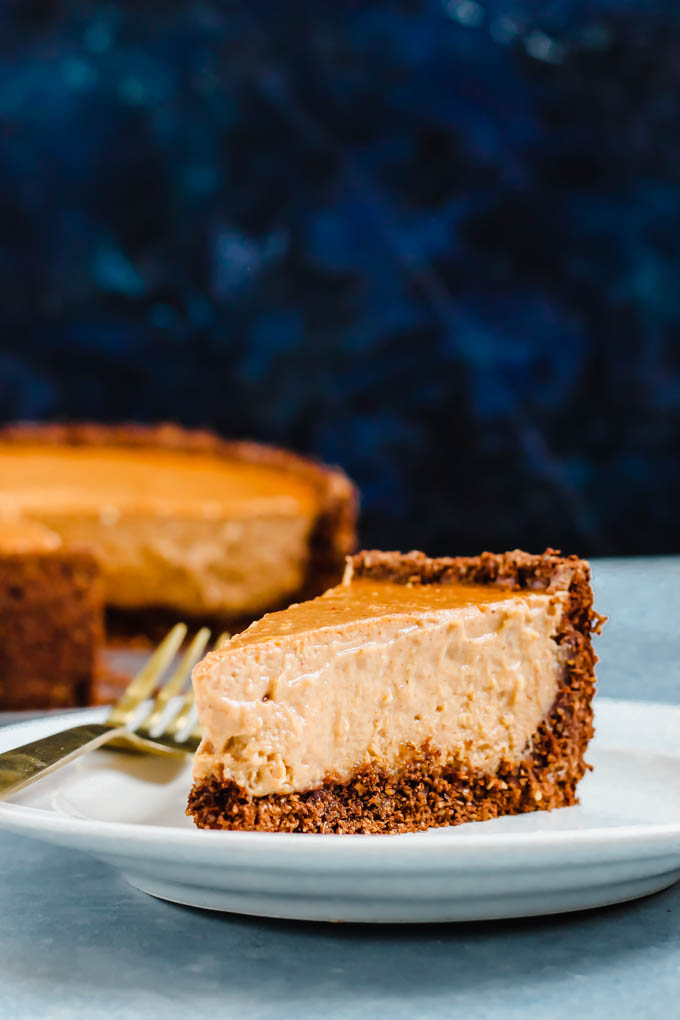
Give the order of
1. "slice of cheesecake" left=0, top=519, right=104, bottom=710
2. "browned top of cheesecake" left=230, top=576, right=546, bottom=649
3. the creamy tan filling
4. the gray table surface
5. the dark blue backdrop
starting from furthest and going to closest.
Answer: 1. the dark blue backdrop
2. the creamy tan filling
3. "slice of cheesecake" left=0, top=519, right=104, bottom=710
4. "browned top of cheesecake" left=230, top=576, right=546, bottom=649
5. the gray table surface

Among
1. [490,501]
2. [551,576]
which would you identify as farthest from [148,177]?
[551,576]

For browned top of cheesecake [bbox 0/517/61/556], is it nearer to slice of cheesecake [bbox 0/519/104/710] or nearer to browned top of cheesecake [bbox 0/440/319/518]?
slice of cheesecake [bbox 0/519/104/710]

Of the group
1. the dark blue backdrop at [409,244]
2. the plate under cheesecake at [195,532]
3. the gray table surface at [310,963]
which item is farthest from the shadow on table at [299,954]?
the dark blue backdrop at [409,244]

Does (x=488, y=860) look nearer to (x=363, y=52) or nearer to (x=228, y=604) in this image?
(x=228, y=604)

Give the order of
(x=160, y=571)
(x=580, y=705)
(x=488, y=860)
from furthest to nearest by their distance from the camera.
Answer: (x=160, y=571), (x=580, y=705), (x=488, y=860)

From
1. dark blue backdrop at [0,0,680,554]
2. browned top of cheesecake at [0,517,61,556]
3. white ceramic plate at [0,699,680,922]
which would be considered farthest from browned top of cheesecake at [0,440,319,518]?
white ceramic plate at [0,699,680,922]

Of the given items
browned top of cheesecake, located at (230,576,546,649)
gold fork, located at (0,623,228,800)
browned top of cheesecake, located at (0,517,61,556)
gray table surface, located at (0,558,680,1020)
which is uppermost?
browned top of cheesecake, located at (230,576,546,649)

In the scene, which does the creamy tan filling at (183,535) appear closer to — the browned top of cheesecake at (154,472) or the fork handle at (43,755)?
the browned top of cheesecake at (154,472)
